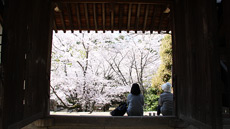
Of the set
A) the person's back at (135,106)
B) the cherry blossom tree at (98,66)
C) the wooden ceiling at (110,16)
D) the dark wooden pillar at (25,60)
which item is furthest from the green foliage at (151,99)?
the dark wooden pillar at (25,60)

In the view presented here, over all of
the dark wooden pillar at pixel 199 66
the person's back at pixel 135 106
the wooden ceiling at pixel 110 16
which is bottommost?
the person's back at pixel 135 106

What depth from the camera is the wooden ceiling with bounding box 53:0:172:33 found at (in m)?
4.46

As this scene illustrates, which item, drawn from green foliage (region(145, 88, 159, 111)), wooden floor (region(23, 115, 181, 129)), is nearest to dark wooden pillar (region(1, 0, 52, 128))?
wooden floor (region(23, 115, 181, 129))

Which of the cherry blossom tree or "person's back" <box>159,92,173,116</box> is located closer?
"person's back" <box>159,92,173,116</box>

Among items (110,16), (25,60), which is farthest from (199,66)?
(110,16)

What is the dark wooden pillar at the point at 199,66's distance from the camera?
1954 millimetres

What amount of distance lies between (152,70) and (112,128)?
8.21m

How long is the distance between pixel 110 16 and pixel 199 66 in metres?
2.92

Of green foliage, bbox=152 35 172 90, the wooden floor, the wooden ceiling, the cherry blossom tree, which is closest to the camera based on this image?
the wooden floor

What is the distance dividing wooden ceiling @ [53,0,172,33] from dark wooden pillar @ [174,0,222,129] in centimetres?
123

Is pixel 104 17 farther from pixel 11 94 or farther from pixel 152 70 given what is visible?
pixel 152 70

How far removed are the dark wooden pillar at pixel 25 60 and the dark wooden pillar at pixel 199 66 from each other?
1.95m

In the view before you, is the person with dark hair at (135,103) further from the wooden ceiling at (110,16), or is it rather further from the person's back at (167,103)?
the wooden ceiling at (110,16)

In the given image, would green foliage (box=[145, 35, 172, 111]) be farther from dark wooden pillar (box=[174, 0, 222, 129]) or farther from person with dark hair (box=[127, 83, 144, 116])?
dark wooden pillar (box=[174, 0, 222, 129])
